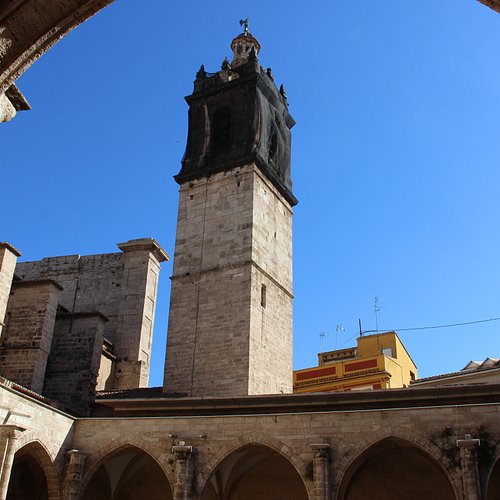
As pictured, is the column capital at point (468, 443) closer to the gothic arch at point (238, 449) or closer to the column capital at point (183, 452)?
the gothic arch at point (238, 449)

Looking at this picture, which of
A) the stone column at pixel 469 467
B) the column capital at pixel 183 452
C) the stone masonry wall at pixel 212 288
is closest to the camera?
the stone column at pixel 469 467

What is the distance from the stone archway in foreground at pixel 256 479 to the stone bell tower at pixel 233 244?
214cm

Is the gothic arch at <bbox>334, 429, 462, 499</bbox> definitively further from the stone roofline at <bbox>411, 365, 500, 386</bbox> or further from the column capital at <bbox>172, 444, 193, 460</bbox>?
the stone roofline at <bbox>411, 365, 500, 386</bbox>

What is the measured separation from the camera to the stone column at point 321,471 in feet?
39.6

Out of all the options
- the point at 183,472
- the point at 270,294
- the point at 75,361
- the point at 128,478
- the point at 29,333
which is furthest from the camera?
the point at 270,294

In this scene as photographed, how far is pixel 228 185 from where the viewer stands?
20484 millimetres

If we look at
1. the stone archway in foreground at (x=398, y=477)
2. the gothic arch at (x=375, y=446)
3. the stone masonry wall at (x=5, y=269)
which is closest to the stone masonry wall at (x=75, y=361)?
the stone masonry wall at (x=5, y=269)

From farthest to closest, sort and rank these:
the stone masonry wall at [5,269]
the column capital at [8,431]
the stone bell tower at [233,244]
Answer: the stone bell tower at [233,244]
the stone masonry wall at [5,269]
the column capital at [8,431]

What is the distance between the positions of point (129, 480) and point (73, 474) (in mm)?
2853

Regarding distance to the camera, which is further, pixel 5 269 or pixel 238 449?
pixel 5 269

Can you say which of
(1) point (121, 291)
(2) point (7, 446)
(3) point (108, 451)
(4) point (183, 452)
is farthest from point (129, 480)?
(1) point (121, 291)

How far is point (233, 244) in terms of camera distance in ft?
63.7

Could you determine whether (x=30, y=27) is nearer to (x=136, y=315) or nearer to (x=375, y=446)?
(x=375, y=446)

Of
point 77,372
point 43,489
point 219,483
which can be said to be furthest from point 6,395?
point 77,372
